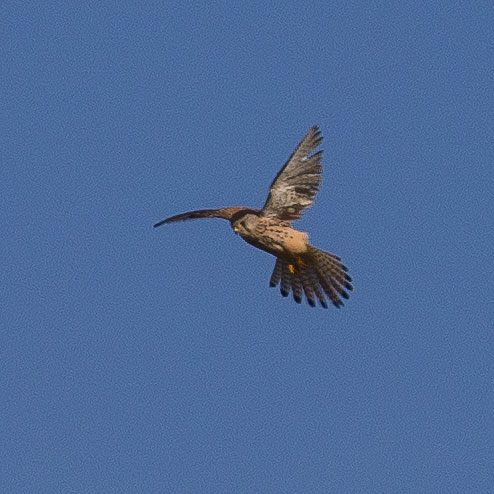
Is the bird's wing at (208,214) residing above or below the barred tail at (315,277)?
above

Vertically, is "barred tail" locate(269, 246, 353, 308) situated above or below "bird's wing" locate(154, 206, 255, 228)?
below

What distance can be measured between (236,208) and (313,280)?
1.70m

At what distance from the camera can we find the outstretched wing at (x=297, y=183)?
53.3 feet

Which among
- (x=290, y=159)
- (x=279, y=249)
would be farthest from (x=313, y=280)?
(x=290, y=159)

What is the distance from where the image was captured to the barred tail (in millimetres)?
17828

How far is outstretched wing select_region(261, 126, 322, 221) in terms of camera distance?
639 inches

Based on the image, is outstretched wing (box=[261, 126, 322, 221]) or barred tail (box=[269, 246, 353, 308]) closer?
outstretched wing (box=[261, 126, 322, 221])

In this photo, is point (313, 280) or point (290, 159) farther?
point (313, 280)

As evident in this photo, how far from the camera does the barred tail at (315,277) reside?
17828 mm

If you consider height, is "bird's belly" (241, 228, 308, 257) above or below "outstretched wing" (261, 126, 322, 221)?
below

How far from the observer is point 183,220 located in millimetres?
17891

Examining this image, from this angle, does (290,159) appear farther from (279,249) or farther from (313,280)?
(313,280)

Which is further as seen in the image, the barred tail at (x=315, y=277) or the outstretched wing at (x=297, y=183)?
the barred tail at (x=315, y=277)

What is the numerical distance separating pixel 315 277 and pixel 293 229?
4.50ft
